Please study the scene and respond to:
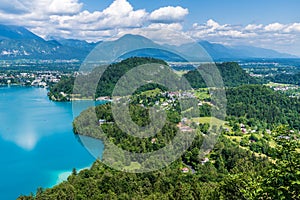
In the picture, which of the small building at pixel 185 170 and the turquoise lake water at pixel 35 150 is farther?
the turquoise lake water at pixel 35 150

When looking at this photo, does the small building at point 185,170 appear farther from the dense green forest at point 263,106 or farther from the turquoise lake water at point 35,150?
the dense green forest at point 263,106

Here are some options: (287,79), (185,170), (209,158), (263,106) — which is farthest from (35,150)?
(287,79)

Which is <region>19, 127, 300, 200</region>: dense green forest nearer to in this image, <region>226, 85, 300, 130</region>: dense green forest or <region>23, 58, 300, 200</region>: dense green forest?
<region>23, 58, 300, 200</region>: dense green forest

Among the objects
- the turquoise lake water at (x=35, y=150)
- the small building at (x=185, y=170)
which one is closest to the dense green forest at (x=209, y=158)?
the small building at (x=185, y=170)

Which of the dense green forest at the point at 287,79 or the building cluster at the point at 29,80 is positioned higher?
the dense green forest at the point at 287,79

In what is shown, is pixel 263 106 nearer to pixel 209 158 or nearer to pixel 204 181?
pixel 209 158

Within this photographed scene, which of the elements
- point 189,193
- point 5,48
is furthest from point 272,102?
point 5,48
